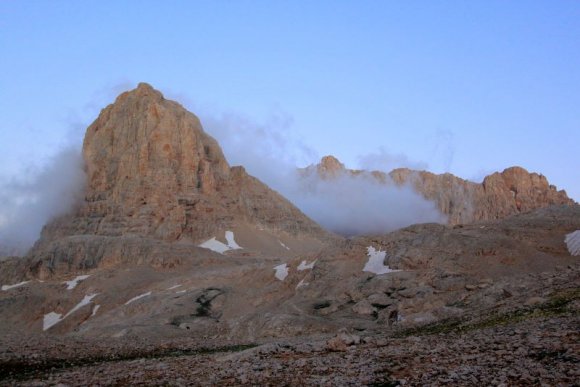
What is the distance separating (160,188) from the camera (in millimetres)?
170125

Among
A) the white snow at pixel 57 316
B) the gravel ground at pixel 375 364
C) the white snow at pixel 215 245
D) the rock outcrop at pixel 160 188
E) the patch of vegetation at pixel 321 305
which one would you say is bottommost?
the gravel ground at pixel 375 364

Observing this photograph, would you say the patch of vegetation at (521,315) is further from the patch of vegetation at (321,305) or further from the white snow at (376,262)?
the white snow at (376,262)

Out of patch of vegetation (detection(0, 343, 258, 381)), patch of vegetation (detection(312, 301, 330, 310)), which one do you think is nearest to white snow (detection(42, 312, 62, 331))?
patch of vegetation (detection(312, 301, 330, 310))

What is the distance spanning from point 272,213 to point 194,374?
554 feet

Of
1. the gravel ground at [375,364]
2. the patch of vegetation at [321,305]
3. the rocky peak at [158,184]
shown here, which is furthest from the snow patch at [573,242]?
the rocky peak at [158,184]

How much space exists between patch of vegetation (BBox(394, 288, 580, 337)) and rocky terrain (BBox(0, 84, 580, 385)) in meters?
0.18

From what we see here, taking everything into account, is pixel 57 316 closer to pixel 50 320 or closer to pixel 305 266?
pixel 50 320

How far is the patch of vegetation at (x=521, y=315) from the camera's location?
27.8 m

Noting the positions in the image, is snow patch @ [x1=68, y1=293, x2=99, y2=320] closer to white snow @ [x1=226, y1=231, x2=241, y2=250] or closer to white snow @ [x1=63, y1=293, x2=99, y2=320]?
white snow @ [x1=63, y1=293, x2=99, y2=320]

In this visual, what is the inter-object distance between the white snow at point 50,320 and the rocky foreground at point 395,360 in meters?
62.2

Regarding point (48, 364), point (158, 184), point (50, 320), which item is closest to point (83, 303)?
point (50, 320)

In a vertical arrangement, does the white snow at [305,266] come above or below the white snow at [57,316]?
above

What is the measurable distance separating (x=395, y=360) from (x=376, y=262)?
44732 millimetres

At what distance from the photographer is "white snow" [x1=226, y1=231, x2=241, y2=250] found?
16071 cm
